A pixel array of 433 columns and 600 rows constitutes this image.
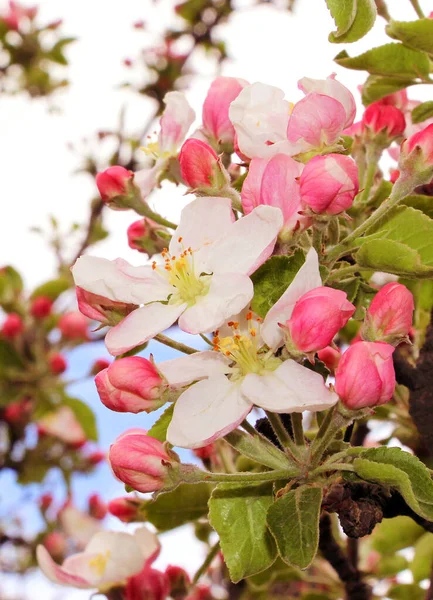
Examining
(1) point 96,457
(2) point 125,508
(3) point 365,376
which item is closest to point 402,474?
(3) point 365,376

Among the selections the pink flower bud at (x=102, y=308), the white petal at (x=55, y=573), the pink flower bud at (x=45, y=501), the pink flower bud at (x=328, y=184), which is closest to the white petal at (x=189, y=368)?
the pink flower bud at (x=102, y=308)

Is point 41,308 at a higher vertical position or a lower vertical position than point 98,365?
higher

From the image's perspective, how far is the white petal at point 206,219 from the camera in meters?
0.92

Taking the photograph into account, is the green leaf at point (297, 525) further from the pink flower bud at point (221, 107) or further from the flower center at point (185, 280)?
the pink flower bud at point (221, 107)

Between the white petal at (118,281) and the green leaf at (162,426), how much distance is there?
170 mm

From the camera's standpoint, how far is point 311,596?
1812 millimetres

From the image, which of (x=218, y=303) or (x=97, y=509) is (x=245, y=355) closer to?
(x=218, y=303)

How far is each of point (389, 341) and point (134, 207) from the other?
469 mm

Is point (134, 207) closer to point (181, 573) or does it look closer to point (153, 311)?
point (153, 311)

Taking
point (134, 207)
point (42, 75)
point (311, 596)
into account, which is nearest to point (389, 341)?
point (134, 207)

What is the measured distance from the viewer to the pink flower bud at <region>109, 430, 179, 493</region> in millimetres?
870

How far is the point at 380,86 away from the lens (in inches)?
51.1

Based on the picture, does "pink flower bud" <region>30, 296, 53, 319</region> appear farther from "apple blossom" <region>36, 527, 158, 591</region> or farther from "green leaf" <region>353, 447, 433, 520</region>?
"green leaf" <region>353, 447, 433, 520</region>

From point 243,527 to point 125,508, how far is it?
0.50m
